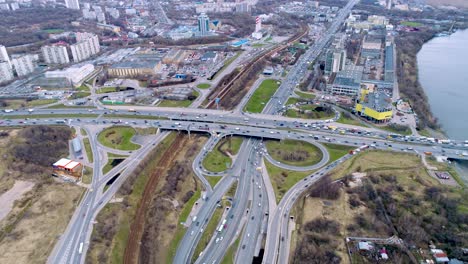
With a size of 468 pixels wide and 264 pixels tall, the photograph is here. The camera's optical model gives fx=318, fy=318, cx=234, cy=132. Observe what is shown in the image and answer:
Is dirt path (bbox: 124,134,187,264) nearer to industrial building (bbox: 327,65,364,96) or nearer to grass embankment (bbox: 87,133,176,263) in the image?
grass embankment (bbox: 87,133,176,263)

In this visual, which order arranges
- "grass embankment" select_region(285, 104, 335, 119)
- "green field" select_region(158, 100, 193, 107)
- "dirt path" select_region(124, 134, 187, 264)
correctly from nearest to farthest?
1. "dirt path" select_region(124, 134, 187, 264)
2. "grass embankment" select_region(285, 104, 335, 119)
3. "green field" select_region(158, 100, 193, 107)

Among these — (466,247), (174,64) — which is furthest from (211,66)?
(466,247)

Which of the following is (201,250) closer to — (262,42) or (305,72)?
(305,72)

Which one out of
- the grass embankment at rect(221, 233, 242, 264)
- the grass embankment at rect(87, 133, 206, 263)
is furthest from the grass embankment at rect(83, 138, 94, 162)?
the grass embankment at rect(221, 233, 242, 264)

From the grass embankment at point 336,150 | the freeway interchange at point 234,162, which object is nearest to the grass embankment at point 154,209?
the freeway interchange at point 234,162

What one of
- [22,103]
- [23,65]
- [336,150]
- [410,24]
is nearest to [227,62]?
[336,150]
